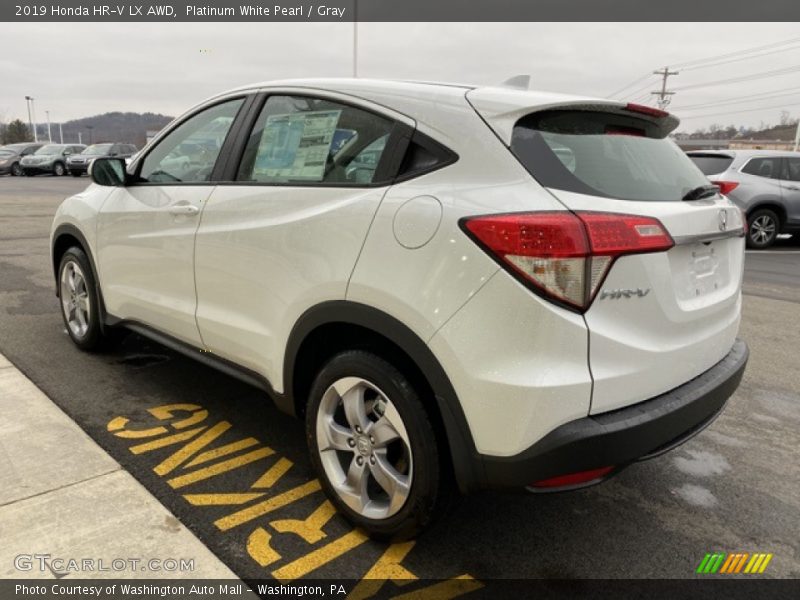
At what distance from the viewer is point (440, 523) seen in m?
2.50

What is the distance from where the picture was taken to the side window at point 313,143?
234 cm

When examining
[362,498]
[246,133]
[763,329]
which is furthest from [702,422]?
[763,329]

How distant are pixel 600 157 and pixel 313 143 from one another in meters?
1.18

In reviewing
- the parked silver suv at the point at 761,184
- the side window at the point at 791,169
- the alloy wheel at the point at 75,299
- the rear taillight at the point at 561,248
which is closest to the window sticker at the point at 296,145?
the rear taillight at the point at 561,248

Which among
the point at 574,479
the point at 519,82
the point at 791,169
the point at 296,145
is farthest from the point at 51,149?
the point at 574,479

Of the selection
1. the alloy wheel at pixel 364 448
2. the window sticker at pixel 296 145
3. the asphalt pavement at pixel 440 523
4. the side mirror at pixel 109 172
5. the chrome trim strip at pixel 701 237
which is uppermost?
the window sticker at pixel 296 145

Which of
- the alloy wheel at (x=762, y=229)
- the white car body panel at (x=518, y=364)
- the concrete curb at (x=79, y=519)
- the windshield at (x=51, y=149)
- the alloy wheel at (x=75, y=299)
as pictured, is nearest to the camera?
the white car body panel at (x=518, y=364)

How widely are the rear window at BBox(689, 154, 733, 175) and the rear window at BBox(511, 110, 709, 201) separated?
31.0ft

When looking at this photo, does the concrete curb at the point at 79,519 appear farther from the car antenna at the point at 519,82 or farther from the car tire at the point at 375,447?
the car antenna at the point at 519,82

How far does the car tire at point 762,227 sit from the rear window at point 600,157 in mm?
9755

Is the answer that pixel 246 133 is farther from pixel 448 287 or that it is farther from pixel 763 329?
pixel 763 329

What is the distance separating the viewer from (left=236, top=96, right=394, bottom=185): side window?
2338 mm

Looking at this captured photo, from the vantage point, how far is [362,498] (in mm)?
2355

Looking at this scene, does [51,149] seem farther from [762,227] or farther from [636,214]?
[636,214]
